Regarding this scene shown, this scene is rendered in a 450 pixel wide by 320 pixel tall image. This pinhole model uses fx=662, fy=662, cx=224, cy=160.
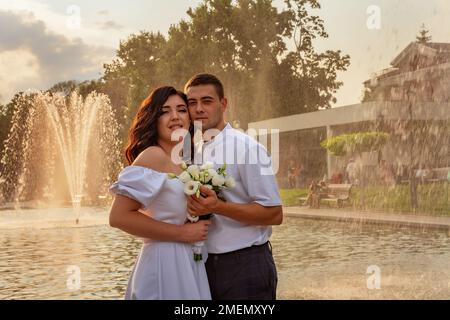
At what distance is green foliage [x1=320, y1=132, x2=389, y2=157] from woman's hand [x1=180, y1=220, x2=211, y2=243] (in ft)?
89.0

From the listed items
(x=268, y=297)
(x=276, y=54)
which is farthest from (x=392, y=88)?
(x=268, y=297)

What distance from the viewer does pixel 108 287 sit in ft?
30.2

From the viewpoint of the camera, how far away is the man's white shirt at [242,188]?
3.79m

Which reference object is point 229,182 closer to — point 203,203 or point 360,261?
point 203,203

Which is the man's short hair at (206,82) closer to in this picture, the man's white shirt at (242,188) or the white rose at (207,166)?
the man's white shirt at (242,188)

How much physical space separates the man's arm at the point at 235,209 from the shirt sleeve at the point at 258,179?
0.04 meters

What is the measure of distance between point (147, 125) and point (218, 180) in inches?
23.9

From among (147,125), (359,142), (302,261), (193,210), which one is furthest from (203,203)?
(359,142)

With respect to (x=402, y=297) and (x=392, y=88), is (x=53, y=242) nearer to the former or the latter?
(x=402, y=297)

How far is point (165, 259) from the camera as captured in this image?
12.1 feet

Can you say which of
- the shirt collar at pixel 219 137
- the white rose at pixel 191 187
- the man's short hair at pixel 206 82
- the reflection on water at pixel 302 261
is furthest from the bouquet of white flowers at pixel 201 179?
the reflection on water at pixel 302 261

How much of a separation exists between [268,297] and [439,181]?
25413mm

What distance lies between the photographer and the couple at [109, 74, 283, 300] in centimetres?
364

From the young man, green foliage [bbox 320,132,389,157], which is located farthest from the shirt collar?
green foliage [bbox 320,132,389,157]
